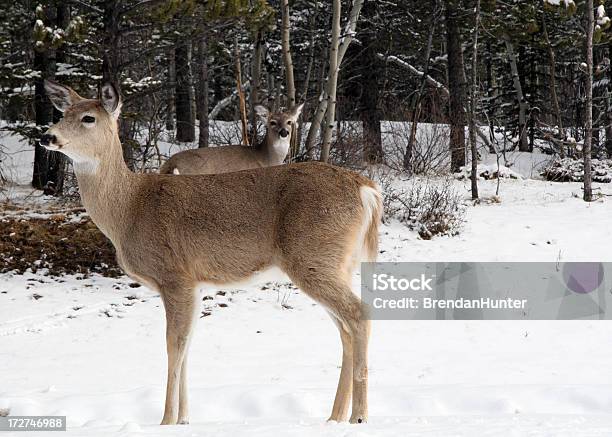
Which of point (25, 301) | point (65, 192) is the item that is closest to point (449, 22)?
point (65, 192)

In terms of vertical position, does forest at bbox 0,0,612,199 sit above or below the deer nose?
above

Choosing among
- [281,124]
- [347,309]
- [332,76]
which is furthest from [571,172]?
[347,309]

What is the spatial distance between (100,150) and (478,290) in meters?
5.81

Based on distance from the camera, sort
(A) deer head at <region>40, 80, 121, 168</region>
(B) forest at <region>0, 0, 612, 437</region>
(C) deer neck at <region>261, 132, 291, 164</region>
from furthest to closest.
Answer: (C) deer neck at <region>261, 132, 291, 164</region>, (A) deer head at <region>40, 80, 121, 168</region>, (B) forest at <region>0, 0, 612, 437</region>

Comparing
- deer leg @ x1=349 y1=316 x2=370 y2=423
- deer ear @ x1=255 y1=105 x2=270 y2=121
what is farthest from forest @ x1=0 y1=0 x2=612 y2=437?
deer ear @ x1=255 y1=105 x2=270 y2=121

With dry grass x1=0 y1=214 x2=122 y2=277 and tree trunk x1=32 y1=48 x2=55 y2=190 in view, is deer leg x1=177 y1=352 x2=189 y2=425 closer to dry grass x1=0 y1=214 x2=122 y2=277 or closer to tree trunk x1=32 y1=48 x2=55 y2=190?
dry grass x1=0 y1=214 x2=122 y2=277

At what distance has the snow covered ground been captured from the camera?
4883 millimetres

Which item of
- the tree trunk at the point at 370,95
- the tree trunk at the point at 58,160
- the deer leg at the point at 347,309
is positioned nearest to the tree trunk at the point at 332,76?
the tree trunk at the point at 370,95

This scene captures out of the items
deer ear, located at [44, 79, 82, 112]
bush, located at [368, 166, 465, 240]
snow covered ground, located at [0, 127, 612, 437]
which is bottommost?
snow covered ground, located at [0, 127, 612, 437]

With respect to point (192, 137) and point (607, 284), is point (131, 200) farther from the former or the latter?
point (192, 137)

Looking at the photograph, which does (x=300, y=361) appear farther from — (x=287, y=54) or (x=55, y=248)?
(x=287, y=54)

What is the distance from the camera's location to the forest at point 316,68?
39.0 ft

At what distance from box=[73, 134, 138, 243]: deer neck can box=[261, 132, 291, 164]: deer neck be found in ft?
17.3

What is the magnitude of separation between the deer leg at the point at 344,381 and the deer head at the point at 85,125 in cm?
202
